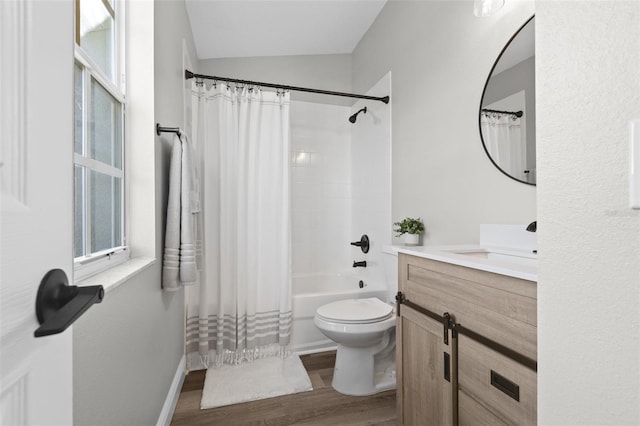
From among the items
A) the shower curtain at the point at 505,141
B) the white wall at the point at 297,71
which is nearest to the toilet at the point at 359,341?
the shower curtain at the point at 505,141

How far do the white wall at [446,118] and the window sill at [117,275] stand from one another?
1.51m

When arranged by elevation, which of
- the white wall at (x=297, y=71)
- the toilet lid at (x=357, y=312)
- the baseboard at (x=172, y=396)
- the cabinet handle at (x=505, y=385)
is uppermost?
the white wall at (x=297, y=71)

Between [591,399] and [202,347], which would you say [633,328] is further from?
[202,347]

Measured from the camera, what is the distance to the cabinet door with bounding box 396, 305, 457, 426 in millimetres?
1207

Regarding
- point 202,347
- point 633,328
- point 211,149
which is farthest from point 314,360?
point 633,328

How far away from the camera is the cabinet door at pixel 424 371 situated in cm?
121

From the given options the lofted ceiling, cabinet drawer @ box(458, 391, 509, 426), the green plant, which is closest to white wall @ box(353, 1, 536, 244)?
the green plant

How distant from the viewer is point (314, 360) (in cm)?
242

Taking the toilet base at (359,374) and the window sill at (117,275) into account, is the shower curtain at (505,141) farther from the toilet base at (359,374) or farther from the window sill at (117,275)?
the window sill at (117,275)

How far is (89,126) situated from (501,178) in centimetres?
164

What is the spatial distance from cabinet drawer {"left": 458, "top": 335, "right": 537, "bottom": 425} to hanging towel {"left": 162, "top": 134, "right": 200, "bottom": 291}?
4.12 feet

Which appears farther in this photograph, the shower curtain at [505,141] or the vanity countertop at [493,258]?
the shower curtain at [505,141]

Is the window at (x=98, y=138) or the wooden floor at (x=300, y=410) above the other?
the window at (x=98, y=138)

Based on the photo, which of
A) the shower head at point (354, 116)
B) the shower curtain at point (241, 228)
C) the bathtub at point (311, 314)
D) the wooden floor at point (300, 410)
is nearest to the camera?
the wooden floor at point (300, 410)
